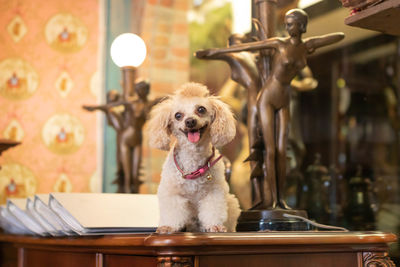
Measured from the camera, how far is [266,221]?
1152 millimetres

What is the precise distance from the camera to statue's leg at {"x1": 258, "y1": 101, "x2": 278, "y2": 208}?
1219 millimetres

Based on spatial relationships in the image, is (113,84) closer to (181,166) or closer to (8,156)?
(8,156)

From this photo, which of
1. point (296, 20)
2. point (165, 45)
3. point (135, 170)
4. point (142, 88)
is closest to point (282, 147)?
point (296, 20)

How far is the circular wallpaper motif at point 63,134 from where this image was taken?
266 cm

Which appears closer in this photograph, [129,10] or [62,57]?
[62,57]

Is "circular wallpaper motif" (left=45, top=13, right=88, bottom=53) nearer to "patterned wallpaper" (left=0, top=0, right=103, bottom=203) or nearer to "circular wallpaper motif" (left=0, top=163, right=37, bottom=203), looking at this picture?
"patterned wallpaper" (left=0, top=0, right=103, bottom=203)

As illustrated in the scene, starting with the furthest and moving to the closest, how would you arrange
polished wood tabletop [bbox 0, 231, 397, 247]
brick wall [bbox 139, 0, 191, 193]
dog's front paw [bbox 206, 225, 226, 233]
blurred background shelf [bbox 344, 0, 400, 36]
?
brick wall [bbox 139, 0, 191, 193] → dog's front paw [bbox 206, 225, 226, 233] → blurred background shelf [bbox 344, 0, 400, 36] → polished wood tabletop [bbox 0, 231, 397, 247]

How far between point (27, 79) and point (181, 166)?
5.84 ft

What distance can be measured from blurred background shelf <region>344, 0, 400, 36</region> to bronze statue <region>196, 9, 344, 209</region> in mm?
201

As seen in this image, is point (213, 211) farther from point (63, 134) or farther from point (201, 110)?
point (63, 134)

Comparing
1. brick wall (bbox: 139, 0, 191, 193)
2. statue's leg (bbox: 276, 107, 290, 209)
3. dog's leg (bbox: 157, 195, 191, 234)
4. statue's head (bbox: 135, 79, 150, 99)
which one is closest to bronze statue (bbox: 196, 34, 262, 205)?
statue's leg (bbox: 276, 107, 290, 209)

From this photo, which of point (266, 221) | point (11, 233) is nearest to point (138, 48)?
point (11, 233)

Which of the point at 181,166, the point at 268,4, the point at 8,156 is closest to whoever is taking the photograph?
the point at 181,166

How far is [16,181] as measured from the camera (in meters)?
2.52
